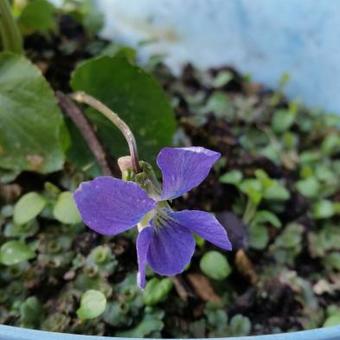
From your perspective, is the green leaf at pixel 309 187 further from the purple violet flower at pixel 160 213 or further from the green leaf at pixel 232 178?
the purple violet flower at pixel 160 213

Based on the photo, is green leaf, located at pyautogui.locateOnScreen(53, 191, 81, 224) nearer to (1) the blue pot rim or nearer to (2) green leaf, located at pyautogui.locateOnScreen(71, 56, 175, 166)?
(2) green leaf, located at pyautogui.locateOnScreen(71, 56, 175, 166)

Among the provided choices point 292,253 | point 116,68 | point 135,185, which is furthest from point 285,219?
point 135,185

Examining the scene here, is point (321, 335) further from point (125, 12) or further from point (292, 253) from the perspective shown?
point (125, 12)

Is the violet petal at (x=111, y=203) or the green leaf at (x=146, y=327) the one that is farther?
the green leaf at (x=146, y=327)

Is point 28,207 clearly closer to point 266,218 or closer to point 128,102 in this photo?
point 128,102

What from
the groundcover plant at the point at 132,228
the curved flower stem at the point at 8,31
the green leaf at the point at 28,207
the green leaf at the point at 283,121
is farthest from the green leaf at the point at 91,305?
the green leaf at the point at 283,121

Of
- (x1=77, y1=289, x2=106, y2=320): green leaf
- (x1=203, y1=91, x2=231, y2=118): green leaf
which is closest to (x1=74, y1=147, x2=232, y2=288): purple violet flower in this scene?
Answer: (x1=77, y1=289, x2=106, y2=320): green leaf
